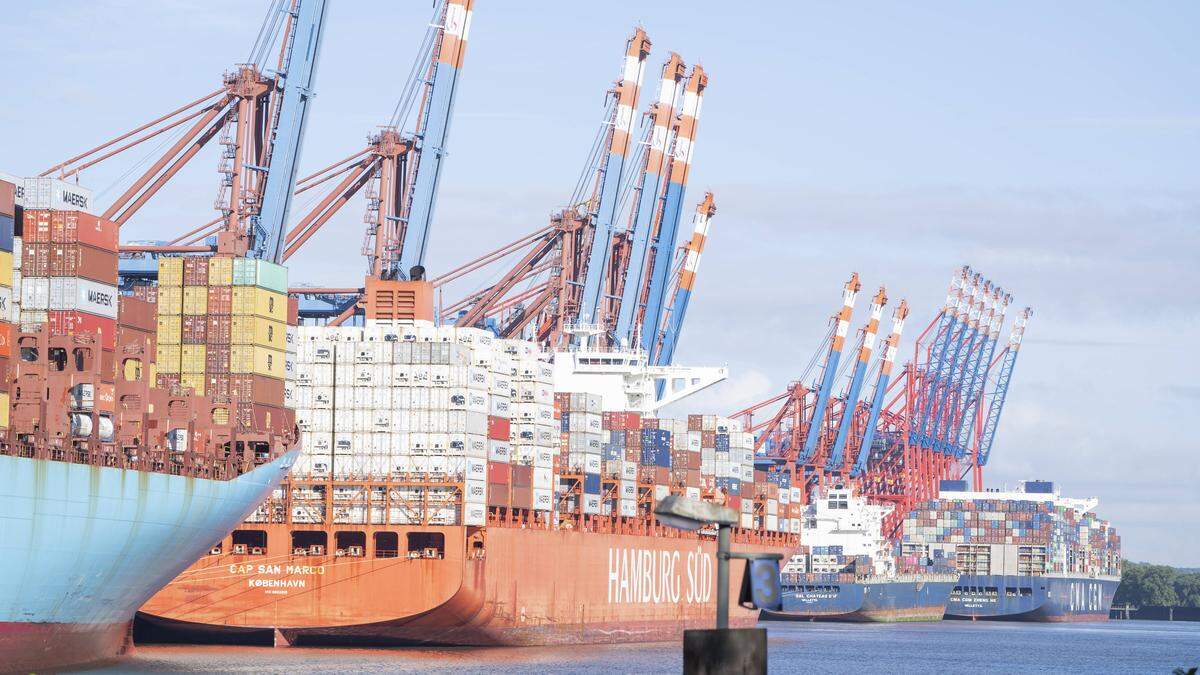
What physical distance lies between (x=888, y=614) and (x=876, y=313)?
68.3ft

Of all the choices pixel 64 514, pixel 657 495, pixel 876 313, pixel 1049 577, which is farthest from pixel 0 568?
pixel 1049 577

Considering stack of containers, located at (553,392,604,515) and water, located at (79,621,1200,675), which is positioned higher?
stack of containers, located at (553,392,604,515)

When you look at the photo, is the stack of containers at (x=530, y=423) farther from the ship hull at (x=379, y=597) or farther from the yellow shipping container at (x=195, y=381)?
the yellow shipping container at (x=195, y=381)

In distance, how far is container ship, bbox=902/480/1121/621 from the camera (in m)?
132

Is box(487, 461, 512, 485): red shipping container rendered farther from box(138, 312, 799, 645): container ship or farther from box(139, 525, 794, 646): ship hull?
box(139, 525, 794, 646): ship hull

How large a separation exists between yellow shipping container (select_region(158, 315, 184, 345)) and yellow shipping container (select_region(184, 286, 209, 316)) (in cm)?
39

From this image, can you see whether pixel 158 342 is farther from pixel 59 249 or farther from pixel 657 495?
pixel 657 495

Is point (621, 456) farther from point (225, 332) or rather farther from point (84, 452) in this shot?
point (84, 452)

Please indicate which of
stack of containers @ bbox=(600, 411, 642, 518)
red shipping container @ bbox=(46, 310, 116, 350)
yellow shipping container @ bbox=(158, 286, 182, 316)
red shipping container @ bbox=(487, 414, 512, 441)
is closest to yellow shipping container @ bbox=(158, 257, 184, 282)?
yellow shipping container @ bbox=(158, 286, 182, 316)

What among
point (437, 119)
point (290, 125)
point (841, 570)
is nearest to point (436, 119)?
point (437, 119)

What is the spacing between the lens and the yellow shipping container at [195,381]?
1998 inches

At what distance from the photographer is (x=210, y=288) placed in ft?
170

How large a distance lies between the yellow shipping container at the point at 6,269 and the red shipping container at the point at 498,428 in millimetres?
21479

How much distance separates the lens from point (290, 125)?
61.6 metres
